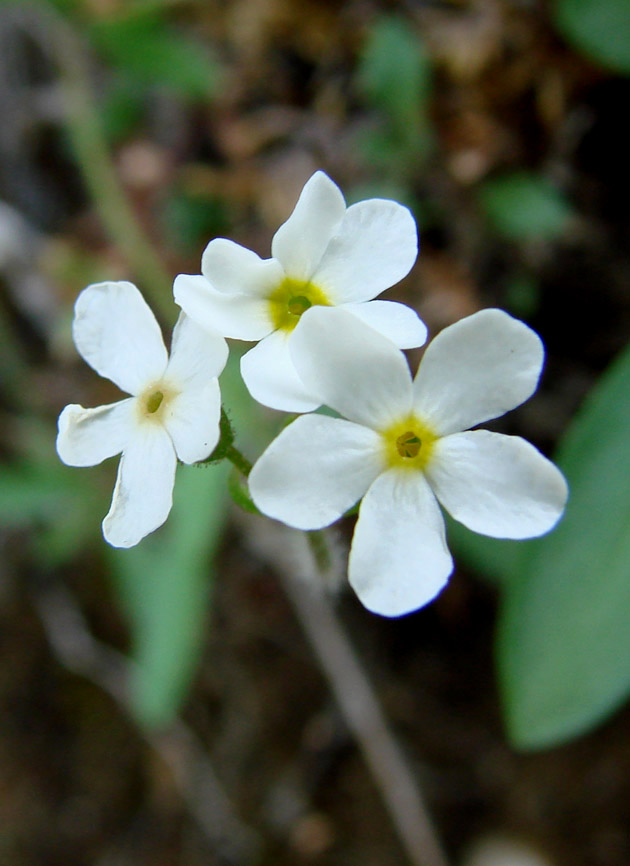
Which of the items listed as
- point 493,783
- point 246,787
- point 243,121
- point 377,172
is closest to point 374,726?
point 493,783

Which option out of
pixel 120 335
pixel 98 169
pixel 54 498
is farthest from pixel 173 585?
pixel 120 335

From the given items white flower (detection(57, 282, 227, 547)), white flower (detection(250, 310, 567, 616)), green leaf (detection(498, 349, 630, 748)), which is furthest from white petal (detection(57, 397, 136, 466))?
green leaf (detection(498, 349, 630, 748))

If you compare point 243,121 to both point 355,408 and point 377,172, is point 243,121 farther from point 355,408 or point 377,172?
point 355,408

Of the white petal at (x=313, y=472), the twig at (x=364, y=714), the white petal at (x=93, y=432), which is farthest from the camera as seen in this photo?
the twig at (x=364, y=714)

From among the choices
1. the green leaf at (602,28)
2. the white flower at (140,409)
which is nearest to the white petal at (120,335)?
the white flower at (140,409)

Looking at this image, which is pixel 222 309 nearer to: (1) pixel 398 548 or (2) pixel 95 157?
(1) pixel 398 548

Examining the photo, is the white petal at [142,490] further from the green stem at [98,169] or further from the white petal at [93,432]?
the green stem at [98,169]
